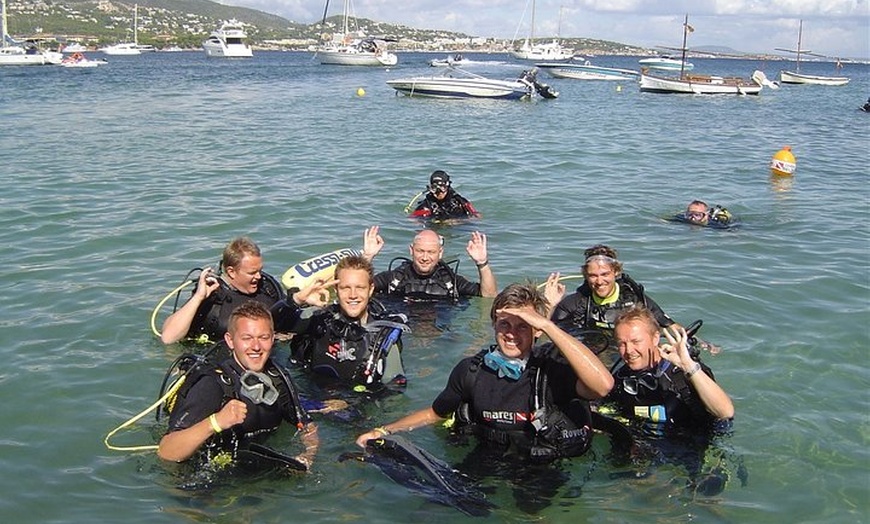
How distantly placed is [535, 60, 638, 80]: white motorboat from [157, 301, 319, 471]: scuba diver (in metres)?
64.3

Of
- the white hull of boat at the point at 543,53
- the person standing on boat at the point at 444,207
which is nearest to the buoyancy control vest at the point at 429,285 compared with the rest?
the person standing on boat at the point at 444,207

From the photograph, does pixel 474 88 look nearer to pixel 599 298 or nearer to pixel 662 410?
pixel 599 298

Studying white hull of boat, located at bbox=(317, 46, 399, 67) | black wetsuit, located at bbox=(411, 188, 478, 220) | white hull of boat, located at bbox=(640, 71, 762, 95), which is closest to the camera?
black wetsuit, located at bbox=(411, 188, 478, 220)

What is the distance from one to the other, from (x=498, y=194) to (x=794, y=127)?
19.9 metres

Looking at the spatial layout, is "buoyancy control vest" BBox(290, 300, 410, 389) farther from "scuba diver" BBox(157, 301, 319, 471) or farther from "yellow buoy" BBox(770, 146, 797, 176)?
"yellow buoy" BBox(770, 146, 797, 176)

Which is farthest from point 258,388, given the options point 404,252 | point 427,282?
point 404,252

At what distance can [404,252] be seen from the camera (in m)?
12.2

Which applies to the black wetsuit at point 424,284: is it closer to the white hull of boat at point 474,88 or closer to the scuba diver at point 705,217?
the scuba diver at point 705,217

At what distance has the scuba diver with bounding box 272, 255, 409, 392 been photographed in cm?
646

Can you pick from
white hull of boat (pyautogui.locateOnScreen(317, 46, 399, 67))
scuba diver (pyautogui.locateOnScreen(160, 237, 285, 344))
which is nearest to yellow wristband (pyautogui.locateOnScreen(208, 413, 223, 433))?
scuba diver (pyautogui.locateOnScreen(160, 237, 285, 344))

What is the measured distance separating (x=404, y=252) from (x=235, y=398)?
7.16 metres

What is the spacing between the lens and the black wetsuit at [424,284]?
29.9 ft

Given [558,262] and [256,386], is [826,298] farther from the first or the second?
[256,386]

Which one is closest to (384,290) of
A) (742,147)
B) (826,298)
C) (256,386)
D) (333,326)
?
(333,326)
